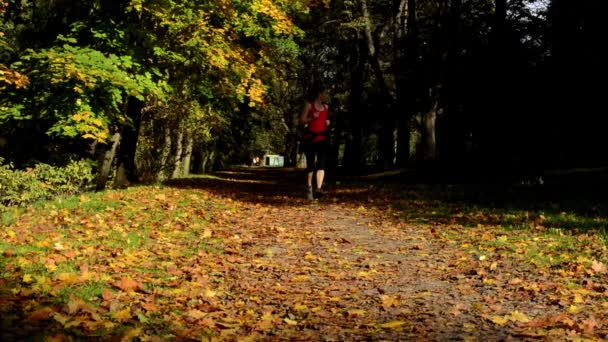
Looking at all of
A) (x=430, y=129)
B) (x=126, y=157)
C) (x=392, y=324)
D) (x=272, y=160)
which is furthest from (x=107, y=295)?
(x=272, y=160)

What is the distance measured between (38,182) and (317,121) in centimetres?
668

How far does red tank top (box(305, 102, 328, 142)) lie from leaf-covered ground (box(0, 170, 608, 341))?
6.47 ft

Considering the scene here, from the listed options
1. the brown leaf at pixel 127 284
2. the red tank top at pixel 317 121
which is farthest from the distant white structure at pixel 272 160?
the brown leaf at pixel 127 284

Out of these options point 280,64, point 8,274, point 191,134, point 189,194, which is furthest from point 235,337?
point 191,134

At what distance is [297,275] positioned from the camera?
5.89 m

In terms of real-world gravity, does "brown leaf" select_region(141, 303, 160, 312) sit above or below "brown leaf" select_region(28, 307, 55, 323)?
below

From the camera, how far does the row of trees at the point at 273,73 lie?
1142 centimetres

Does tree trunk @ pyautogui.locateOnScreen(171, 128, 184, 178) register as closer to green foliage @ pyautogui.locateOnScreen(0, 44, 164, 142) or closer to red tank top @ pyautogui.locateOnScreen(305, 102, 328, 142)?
green foliage @ pyautogui.locateOnScreen(0, 44, 164, 142)

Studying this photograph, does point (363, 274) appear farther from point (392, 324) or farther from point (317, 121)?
point (317, 121)

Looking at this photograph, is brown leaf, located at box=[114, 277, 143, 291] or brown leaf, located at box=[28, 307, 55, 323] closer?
brown leaf, located at box=[28, 307, 55, 323]

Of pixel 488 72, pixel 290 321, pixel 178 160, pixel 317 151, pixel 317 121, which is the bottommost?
pixel 290 321

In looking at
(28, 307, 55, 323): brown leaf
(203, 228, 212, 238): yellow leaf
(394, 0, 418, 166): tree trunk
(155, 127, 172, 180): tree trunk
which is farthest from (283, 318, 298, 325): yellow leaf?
(155, 127, 172, 180): tree trunk

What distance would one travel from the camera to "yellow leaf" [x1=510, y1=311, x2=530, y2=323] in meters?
4.22

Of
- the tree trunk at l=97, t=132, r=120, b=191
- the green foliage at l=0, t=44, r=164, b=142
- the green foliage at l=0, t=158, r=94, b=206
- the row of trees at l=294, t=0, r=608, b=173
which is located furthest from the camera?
the row of trees at l=294, t=0, r=608, b=173
